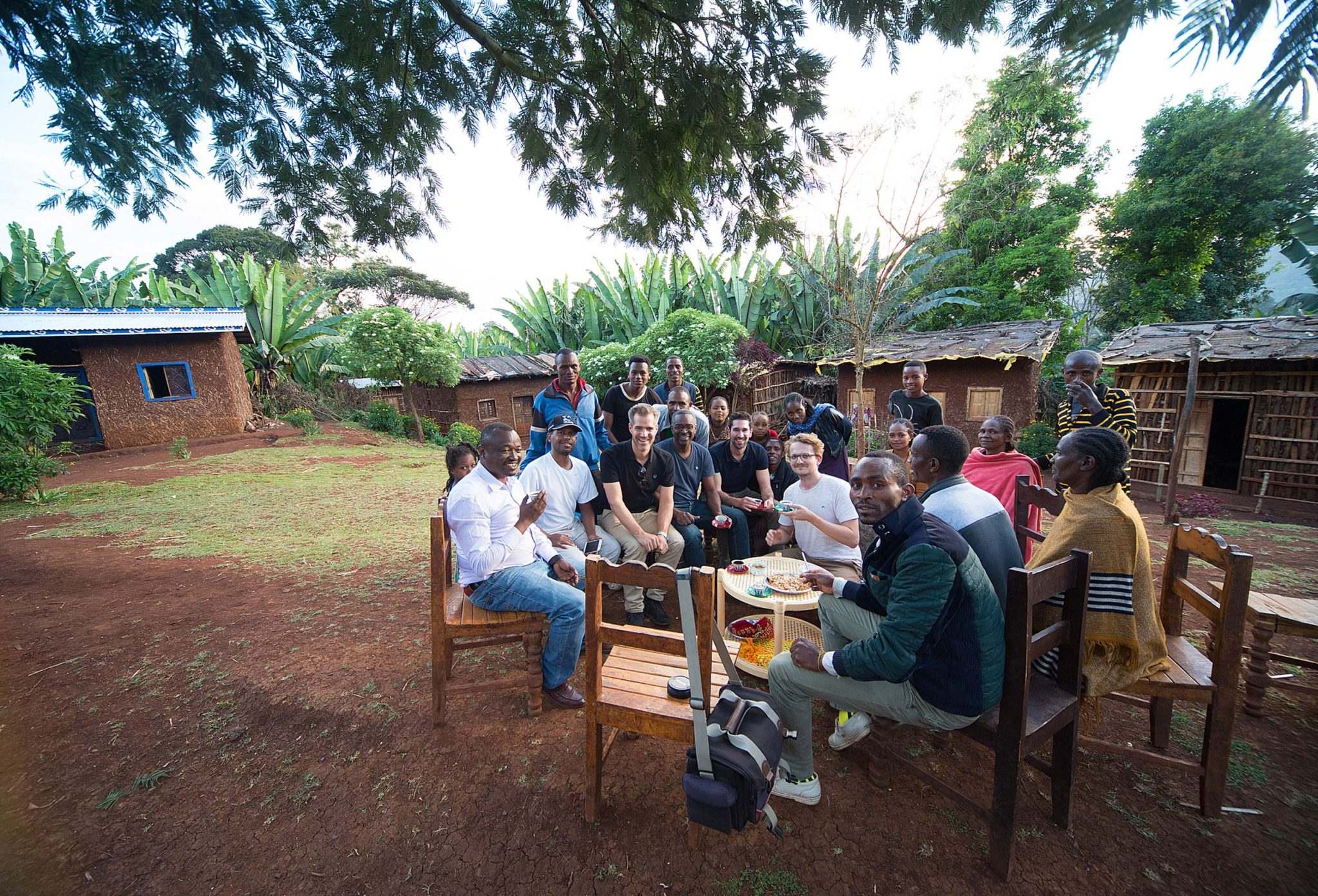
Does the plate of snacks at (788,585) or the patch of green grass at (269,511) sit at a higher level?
Result: the plate of snacks at (788,585)

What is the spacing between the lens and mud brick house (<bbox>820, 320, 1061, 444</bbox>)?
40.5ft

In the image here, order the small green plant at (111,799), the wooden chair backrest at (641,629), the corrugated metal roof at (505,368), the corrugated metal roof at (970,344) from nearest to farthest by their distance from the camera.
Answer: the wooden chair backrest at (641,629), the small green plant at (111,799), the corrugated metal roof at (970,344), the corrugated metal roof at (505,368)

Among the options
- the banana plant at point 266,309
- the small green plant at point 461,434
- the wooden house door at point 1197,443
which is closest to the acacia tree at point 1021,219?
the wooden house door at point 1197,443

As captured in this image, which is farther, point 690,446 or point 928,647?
point 690,446

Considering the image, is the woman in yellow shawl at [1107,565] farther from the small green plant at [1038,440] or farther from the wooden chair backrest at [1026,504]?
the small green plant at [1038,440]

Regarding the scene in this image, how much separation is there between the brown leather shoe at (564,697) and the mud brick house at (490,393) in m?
16.0

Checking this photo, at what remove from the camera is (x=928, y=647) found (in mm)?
2111

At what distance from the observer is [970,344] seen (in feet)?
42.7

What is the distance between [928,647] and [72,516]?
1112 cm

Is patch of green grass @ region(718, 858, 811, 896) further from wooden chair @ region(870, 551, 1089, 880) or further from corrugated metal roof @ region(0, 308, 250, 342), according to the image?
corrugated metal roof @ region(0, 308, 250, 342)

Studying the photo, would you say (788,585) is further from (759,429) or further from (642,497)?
(759,429)

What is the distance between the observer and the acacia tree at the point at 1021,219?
1647cm

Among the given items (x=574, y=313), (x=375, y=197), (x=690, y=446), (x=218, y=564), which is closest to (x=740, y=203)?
(x=690, y=446)

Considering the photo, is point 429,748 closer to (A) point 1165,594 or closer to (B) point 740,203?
(A) point 1165,594
